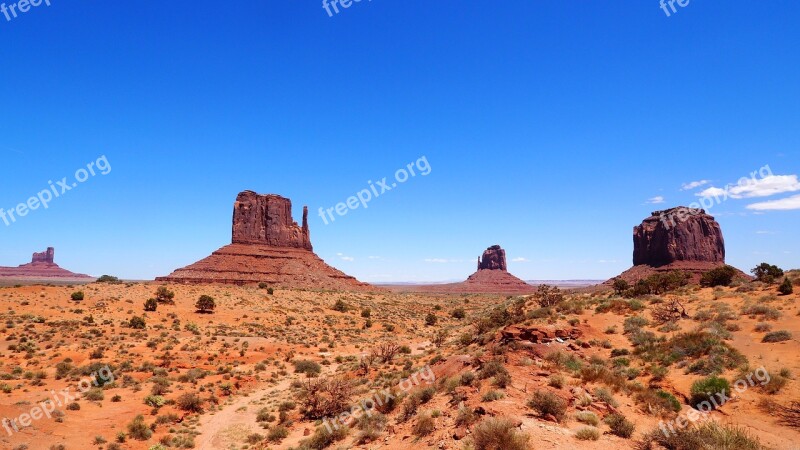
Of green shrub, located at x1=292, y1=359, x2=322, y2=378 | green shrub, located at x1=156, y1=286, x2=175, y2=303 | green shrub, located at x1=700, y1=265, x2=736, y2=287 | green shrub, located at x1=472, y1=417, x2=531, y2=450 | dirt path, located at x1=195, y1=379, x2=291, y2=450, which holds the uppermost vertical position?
green shrub, located at x1=700, y1=265, x2=736, y2=287

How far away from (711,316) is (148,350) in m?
33.4

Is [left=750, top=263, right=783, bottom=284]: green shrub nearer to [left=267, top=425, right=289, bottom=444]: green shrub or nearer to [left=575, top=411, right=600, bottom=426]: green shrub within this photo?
[left=575, top=411, right=600, bottom=426]: green shrub

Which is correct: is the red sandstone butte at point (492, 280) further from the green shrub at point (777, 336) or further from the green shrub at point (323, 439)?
the green shrub at point (323, 439)

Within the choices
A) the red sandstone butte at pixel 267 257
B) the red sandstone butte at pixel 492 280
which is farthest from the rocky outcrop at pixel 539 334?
the red sandstone butte at pixel 492 280

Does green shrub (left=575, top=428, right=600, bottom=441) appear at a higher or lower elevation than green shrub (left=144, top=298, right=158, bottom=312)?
lower

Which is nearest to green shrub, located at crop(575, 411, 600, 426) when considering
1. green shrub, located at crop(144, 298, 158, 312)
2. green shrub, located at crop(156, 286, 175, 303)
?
green shrub, located at crop(144, 298, 158, 312)

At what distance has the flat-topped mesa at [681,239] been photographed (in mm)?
103625

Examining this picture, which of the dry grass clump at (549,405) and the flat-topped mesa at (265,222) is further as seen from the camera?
the flat-topped mesa at (265,222)

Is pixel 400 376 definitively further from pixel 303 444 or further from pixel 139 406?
pixel 139 406

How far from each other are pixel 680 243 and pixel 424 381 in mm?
114891

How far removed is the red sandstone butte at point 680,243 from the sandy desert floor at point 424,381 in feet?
301

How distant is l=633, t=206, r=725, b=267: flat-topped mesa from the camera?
340 ft

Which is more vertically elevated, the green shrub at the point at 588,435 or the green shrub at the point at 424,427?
the green shrub at the point at 588,435

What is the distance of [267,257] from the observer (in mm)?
88875
